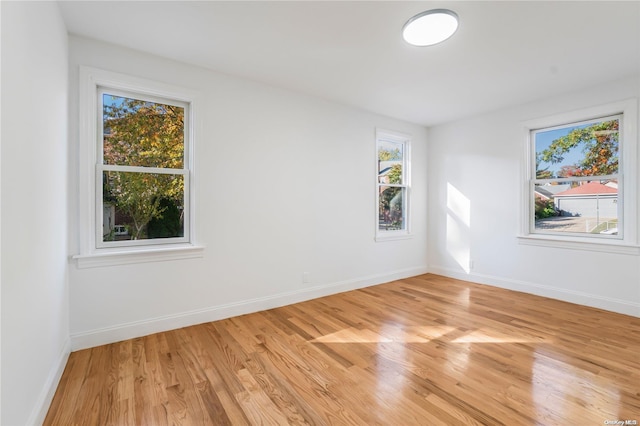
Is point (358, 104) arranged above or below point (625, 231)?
above

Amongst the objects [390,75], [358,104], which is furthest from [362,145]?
[390,75]

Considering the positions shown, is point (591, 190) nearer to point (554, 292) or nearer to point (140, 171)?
point (554, 292)

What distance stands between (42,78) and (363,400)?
2730 mm

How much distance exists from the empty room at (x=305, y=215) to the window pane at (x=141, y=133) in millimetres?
18

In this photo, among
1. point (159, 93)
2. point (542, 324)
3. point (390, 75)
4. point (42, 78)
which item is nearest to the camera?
point (42, 78)

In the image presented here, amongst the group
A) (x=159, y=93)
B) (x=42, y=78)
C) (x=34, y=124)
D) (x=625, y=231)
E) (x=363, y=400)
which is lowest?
(x=363, y=400)

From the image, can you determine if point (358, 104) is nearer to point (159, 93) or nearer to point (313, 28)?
point (313, 28)

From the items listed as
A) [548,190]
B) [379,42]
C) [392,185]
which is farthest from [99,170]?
[548,190]

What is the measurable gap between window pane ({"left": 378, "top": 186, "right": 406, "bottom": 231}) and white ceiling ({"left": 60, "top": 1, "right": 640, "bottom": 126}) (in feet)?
5.43

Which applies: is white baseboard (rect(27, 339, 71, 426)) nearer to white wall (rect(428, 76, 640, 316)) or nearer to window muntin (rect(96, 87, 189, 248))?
window muntin (rect(96, 87, 189, 248))

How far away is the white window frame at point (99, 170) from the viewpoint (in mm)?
2395

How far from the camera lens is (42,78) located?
1.68 metres

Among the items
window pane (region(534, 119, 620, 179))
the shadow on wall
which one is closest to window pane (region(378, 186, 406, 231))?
the shadow on wall

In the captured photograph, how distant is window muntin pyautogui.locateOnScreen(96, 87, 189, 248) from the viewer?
257cm
